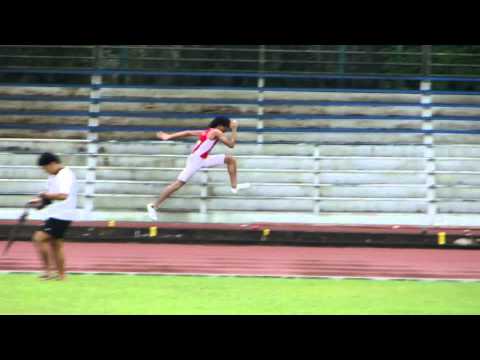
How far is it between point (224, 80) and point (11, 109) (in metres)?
4.00

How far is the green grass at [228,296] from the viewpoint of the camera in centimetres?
907

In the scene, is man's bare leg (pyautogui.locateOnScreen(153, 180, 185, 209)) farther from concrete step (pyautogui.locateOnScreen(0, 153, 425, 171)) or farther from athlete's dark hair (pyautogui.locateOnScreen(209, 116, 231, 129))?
concrete step (pyautogui.locateOnScreen(0, 153, 425, 171))

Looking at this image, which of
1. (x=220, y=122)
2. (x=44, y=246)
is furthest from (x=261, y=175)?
(x=44, y=246)

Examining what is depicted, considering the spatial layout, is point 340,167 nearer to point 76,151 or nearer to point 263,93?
point 263,93

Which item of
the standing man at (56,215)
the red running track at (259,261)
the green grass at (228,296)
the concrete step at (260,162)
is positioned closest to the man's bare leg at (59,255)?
the standing man at (56,215)

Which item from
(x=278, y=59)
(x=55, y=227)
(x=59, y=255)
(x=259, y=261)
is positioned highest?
(x=278, y=59)

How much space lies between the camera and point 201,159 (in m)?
15.3

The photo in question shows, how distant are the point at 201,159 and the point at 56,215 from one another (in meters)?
4.71

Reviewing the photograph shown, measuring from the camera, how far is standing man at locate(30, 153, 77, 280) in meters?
10.9

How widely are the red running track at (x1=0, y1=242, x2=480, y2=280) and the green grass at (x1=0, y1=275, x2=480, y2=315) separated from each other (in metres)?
0.82

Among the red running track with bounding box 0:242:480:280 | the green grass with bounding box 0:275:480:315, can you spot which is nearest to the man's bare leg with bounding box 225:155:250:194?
the red running track with bounding box 0:242:480:280

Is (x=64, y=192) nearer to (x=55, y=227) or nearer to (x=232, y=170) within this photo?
(x=55, y=227)

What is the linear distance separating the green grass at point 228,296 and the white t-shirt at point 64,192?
78 cm
